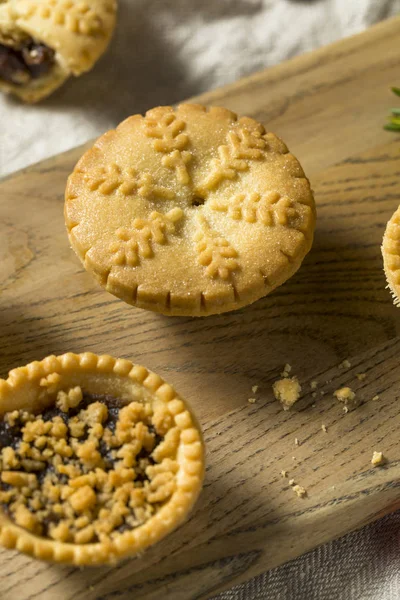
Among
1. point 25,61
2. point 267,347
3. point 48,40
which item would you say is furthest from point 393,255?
point 25,61

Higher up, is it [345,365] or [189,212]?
[189,212]

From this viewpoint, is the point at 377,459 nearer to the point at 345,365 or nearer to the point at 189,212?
the point at 345,365

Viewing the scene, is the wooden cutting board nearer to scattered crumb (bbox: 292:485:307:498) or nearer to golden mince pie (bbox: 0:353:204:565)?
scattered crumb (bbox: 292:485:307:498)

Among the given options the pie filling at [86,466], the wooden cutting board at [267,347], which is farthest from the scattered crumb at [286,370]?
the pie filling at [86,466]

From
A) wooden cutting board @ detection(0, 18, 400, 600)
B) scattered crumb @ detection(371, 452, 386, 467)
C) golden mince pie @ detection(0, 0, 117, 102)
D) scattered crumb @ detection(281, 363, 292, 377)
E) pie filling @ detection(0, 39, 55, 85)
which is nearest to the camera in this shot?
wooden cutting board @ detection(0, 18, 400, 600)

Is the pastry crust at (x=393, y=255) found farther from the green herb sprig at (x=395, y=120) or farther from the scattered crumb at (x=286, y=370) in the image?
the green herb sprig at (x=395, y=120)

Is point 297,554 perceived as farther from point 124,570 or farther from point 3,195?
point 3,195

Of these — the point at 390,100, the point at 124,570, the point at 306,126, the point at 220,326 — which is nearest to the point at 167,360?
the point at 220,326

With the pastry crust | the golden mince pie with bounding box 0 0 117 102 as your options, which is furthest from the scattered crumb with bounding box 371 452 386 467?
the golden mince pie with bounding box 0 0 117 102
